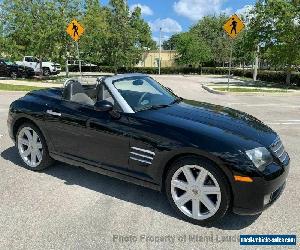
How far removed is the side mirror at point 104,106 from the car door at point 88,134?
0.10m

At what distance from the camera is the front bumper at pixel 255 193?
3.66 m

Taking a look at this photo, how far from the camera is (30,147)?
18.5 feet

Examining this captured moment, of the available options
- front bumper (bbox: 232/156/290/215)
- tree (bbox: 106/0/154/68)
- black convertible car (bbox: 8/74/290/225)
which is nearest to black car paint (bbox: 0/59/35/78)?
tree (bbox: 106/0/154/68)

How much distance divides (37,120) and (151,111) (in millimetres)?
1840

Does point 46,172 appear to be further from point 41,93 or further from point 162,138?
point 162,138

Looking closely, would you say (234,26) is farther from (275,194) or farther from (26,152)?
(275,194)

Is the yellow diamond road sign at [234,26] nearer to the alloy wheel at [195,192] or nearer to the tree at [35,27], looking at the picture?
the tree at [35,27]

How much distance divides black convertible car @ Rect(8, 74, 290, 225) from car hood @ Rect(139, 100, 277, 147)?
1 cm

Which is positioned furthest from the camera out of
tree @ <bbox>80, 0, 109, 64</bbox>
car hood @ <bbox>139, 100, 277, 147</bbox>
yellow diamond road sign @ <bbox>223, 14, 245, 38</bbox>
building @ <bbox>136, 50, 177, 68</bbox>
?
building @ <bbox>136, 50, 177, 68</bbox>

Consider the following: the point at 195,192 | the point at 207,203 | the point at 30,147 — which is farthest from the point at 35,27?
the point at 207,203

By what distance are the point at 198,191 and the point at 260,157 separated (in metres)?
0.74

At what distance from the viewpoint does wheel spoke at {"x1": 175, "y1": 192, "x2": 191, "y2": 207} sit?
4066 millimetres

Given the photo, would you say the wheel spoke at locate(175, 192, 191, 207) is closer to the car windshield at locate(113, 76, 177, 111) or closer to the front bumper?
the front bumper

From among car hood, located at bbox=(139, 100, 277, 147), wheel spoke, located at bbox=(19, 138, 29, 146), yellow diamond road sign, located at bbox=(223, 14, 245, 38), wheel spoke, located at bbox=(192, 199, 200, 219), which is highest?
yellow diamond road sign, located at bbox=(223, 14, 245, 38)
